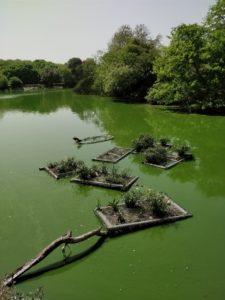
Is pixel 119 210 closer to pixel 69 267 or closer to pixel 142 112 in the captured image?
pixel 69 267

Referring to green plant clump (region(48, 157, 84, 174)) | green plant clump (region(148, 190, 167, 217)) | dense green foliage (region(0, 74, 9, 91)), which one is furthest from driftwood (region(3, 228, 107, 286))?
dense green foliage (region(0, 74, 9, 91))

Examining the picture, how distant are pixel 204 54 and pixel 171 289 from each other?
88.2ft

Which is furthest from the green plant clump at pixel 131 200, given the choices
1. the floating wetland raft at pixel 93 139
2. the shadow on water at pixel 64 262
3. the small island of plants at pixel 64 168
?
the floating wetland raft at pixel 93 139

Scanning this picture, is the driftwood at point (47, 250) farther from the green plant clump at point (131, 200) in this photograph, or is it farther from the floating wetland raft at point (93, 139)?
the floating wetland raft at point (93, 139)

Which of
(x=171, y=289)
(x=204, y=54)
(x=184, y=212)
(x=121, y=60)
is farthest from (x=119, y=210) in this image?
(x=121, y=60)

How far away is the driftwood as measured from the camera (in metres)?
7.33

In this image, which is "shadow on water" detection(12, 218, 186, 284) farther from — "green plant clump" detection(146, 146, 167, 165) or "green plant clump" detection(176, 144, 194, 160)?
"green plant clump" detection(176, 144, 194, 160)

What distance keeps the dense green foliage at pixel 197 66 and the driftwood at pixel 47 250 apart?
970 inches

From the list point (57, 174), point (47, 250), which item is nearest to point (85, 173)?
point (57, 174)

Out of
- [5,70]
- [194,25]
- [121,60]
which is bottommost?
[5,70]

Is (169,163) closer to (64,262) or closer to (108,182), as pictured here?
(108,182)

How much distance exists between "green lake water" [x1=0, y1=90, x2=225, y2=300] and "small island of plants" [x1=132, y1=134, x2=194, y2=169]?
1.75ft

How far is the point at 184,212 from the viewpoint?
410 inches

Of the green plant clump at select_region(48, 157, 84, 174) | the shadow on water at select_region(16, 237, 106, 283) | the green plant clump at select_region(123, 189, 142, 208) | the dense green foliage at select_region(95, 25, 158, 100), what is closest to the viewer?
the shadow on water at select_region(16, 237, 106, 283)
